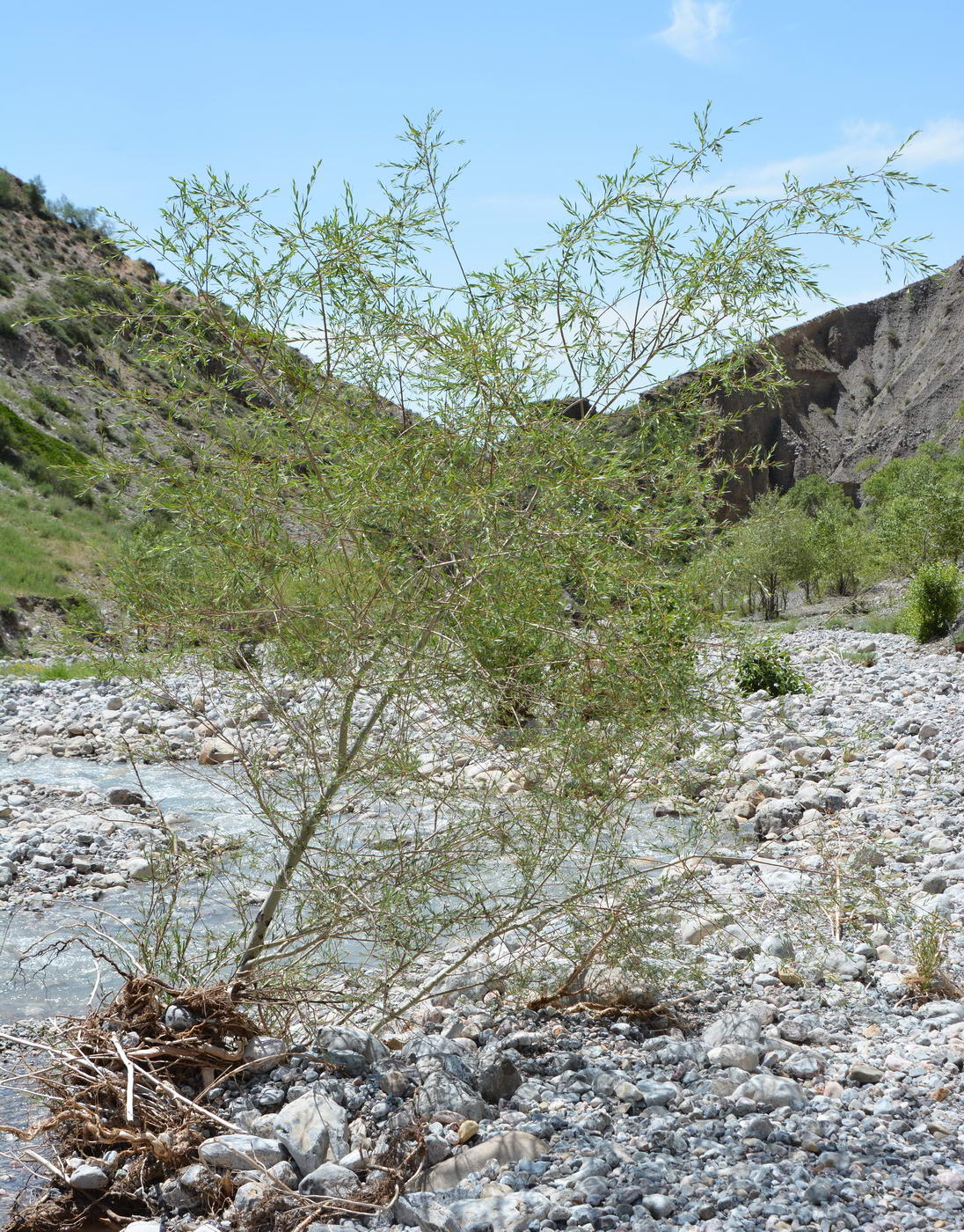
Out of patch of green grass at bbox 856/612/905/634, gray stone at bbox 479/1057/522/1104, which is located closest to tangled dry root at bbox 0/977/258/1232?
gray stone at bbox 479/1057/522/1104

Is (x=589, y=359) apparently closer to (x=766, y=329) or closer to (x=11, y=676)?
(x=766, y=329)

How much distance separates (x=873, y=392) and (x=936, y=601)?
3063 inches

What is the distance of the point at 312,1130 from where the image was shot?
3.48 meters

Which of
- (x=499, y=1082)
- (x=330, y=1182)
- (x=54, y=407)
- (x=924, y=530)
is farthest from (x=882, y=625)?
(x=54, y=407)

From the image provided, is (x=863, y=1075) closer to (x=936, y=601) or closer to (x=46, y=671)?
(x=46, y=671)

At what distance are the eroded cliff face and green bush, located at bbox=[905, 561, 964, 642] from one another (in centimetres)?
5474

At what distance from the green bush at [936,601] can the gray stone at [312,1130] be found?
19.0m

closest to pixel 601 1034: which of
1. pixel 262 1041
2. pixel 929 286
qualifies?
pixel 262 1041

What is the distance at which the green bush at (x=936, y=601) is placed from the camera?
19.8 metres

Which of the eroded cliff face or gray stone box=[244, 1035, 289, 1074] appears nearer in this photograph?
gray stone box=[244, 1035, 289, 1074]

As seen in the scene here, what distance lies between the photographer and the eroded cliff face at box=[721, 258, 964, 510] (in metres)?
78.9

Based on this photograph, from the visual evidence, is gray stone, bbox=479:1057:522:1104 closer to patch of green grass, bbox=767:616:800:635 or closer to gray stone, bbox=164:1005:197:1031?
gray stone, bbox=164:1005:197:1031

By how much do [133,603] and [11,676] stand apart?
14708 millimetres

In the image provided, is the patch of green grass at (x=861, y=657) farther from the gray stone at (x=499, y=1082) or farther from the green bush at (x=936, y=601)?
the gray stone at (x=499, y=1082)
